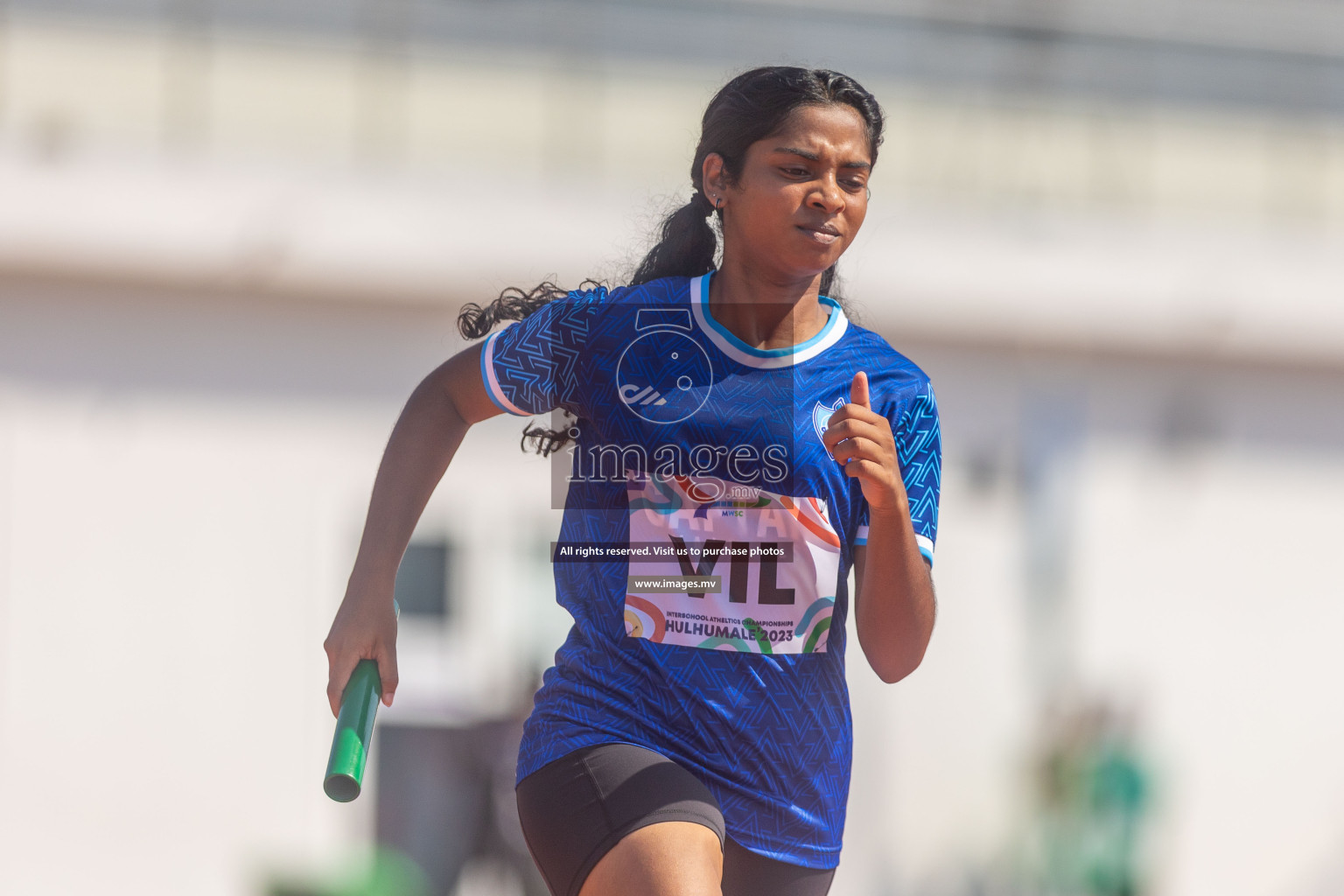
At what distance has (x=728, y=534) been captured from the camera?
2.12 m

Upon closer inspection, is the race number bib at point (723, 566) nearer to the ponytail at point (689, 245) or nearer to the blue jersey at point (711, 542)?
the blue jersey at point (711, 542)

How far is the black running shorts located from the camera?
6.60 ft

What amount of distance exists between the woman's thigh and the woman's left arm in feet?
1.06

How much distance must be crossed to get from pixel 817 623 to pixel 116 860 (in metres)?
7.02

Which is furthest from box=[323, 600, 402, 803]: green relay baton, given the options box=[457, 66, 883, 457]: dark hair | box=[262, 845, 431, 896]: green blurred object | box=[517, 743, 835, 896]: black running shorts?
box=[262, 845, 431, 896]: green blurred object

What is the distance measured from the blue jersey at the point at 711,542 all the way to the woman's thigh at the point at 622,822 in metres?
0.04

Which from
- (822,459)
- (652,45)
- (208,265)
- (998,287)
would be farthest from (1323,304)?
(822,459)

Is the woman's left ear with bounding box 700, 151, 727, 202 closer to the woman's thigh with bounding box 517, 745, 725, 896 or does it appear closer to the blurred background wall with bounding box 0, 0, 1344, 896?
the woman's thigh with bounding box 517, 745, 725, 896

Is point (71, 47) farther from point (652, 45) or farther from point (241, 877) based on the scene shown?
point (241, 877)

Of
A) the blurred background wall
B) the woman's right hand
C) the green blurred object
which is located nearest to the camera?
the woman's right hand

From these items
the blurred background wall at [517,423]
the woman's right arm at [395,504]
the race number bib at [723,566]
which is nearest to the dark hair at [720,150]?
the woman's right arm at [395,504]

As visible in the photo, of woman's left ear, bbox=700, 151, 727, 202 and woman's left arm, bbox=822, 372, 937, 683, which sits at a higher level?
woman's left ear, bbox=700, 151, 727, 202

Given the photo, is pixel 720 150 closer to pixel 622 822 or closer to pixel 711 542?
pixel 711 542

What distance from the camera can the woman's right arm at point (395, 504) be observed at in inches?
82.5
